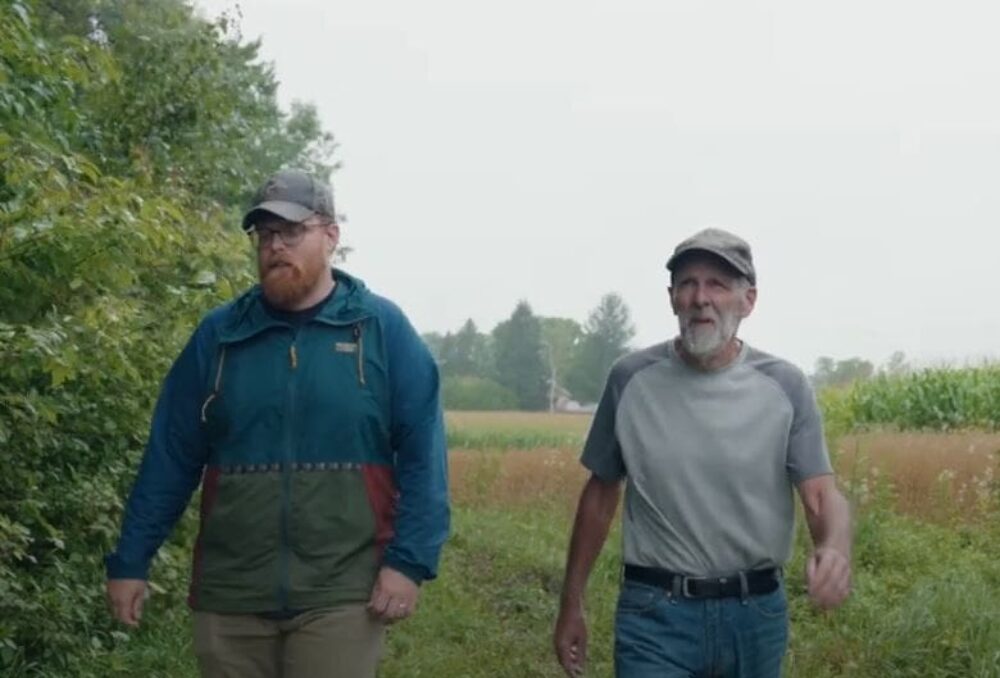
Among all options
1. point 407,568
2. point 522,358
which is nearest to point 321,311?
point 407,568

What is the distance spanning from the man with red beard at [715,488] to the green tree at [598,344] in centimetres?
3918

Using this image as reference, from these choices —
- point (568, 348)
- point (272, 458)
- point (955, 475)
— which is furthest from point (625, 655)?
point (568, 348)

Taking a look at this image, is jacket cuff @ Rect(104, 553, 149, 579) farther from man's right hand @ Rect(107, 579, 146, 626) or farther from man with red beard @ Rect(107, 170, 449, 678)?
man with red beard @ Rect(107, 170, 449, 678)

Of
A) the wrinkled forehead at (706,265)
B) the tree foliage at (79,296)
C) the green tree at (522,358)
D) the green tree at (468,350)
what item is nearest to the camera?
the wrinkled forehead at (706,265)

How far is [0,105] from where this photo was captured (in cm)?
597

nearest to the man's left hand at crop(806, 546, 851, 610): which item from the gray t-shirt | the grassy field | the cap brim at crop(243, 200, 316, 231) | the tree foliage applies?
the gray t-shirt

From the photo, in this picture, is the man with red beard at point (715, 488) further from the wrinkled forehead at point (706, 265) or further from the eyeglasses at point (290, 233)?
the eyeglasses at point (290, 233)

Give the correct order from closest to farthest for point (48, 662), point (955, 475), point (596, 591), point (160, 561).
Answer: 1. point (48, 662)
2. point (160, 561)
3. point (596, 591)
4. point (955, 475)

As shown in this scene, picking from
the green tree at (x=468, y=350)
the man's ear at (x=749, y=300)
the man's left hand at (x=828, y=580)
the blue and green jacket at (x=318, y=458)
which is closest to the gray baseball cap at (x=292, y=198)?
the blue and green jacket at (x=318, y=458)

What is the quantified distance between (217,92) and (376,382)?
6571 millimetres

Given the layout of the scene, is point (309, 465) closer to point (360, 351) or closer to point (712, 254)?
point (360, 351)

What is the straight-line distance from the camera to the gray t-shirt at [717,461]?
421cm

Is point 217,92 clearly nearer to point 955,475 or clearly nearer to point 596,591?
point 596,591

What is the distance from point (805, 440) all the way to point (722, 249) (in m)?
0.57
